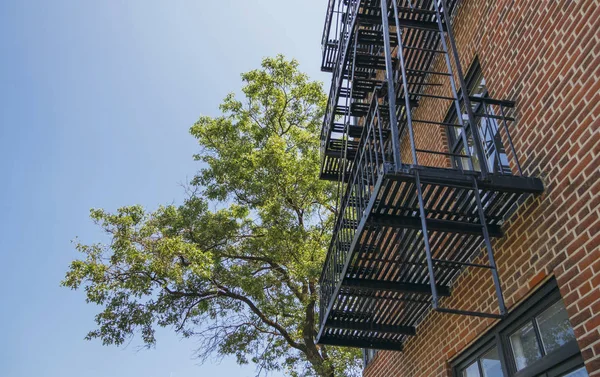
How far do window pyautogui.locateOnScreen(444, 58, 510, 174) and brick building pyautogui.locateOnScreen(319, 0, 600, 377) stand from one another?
2 centimetres

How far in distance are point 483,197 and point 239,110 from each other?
52.4 feet

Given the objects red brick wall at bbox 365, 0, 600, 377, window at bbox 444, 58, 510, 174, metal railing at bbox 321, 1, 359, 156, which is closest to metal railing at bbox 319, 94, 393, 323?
window at bbox 444, 58, 510, 174

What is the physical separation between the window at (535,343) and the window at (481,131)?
1.46m

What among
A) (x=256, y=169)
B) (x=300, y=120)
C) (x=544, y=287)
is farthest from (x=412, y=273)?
(x=300, y=120)

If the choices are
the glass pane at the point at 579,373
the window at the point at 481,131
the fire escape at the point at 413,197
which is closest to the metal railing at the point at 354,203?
the fire escape at the point at 413,197

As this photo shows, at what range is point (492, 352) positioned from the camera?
5.70m

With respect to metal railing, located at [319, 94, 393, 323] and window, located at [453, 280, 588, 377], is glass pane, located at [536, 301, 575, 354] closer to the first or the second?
window, located at [453, 280, 588, 377]

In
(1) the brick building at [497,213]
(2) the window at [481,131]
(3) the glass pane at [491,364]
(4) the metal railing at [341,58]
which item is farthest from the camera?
(4) the metal railing at [341,58]

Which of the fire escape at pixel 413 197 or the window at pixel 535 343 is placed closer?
the window at pixel 535 343

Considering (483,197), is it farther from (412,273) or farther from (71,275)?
(71,275)

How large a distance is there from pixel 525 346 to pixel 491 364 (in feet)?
2.39

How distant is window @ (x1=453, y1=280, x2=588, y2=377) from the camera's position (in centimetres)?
447

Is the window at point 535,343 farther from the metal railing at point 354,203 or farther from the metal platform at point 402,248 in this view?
the metal railing at point 354,203

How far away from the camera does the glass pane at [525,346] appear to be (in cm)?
491
